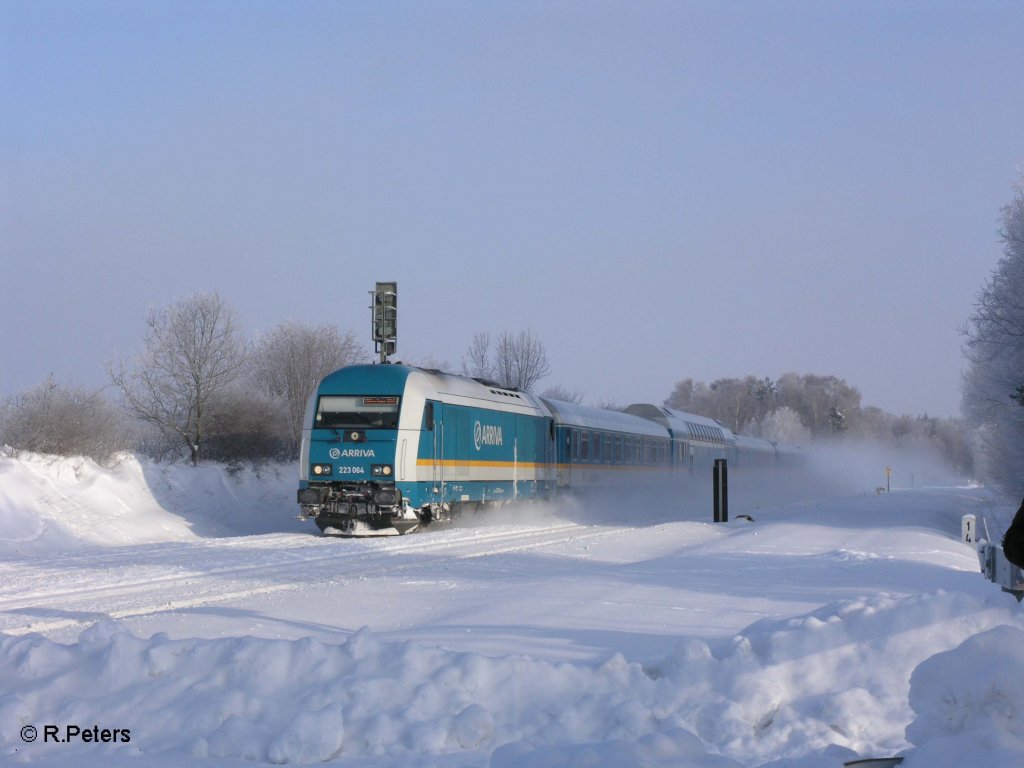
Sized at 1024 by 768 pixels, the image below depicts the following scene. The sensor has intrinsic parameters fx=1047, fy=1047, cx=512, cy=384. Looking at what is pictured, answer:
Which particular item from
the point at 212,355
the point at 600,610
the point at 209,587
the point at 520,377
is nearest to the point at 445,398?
the point at 209,587

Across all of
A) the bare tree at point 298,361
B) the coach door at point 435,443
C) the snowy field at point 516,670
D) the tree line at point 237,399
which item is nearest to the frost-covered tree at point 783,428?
the tree line at point 237,399

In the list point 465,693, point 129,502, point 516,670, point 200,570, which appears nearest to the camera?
point 465,693

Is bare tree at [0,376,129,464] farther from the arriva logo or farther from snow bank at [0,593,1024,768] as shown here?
snow bank at [0,593,1024,768]

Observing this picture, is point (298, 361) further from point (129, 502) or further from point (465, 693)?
point (465, 693)

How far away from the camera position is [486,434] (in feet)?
82.0

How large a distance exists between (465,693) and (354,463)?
1560cm

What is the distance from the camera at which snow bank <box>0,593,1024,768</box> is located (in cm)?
554

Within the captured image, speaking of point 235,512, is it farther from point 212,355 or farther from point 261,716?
point 261,716

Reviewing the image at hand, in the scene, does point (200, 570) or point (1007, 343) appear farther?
point (1007, 343)

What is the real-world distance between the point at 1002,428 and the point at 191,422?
28.3 metres

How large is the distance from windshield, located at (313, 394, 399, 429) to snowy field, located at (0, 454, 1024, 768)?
27.6ft

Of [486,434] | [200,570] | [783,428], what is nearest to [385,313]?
[486,434]

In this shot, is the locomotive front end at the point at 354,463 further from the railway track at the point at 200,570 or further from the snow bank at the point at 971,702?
the snow bank at the point at 971,702

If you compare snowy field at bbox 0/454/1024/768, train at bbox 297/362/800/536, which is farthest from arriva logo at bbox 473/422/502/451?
snowy field at bbox 0/454/1024/768
